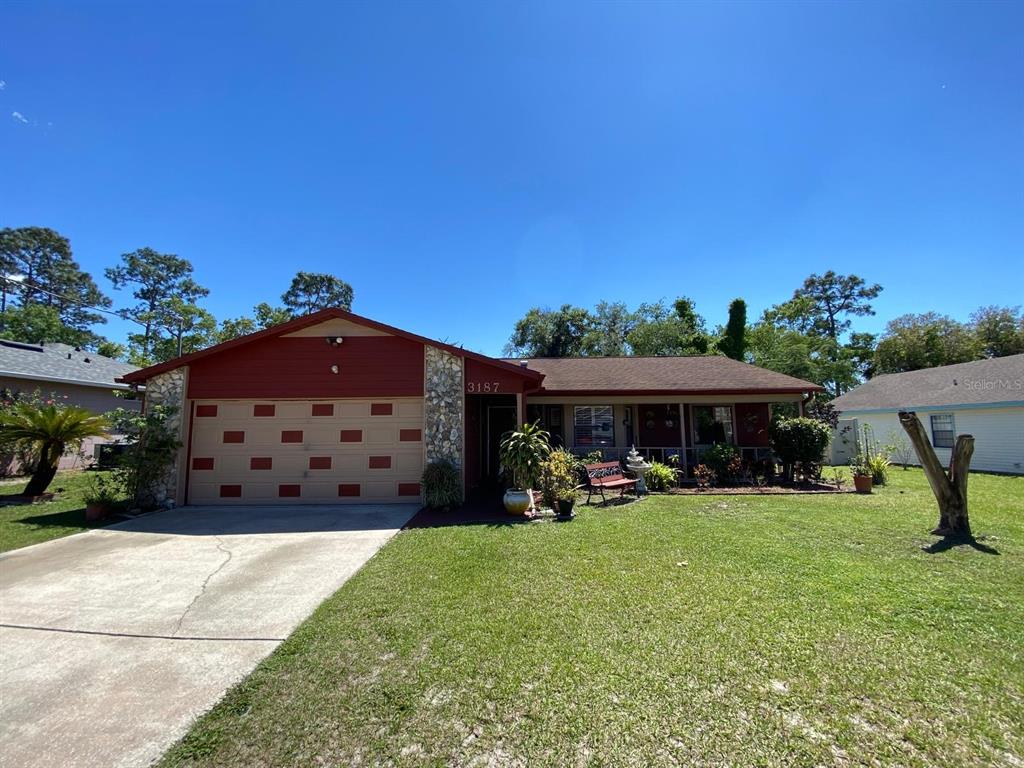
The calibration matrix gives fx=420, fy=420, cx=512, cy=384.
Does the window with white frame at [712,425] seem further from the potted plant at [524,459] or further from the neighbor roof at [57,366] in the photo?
the neighbor roof at [57,366]

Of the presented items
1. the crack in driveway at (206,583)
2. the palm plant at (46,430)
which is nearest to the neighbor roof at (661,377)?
the crack in driveway at (206,583)

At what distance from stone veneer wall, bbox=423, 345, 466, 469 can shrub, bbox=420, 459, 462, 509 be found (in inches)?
13.5

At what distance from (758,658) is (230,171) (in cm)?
1705

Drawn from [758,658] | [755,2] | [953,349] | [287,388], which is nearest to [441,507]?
[287,388]

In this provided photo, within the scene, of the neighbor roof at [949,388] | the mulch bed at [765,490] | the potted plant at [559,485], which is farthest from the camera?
the neighbor roof at [949,388]

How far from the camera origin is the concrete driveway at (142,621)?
8.94 ft

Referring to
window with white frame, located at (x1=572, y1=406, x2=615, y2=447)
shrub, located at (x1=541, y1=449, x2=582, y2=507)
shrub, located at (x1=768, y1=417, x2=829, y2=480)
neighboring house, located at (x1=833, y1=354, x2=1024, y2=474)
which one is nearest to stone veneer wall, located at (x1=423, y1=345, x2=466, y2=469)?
shrub, located at (x1=541, y1=449, x2=582, y2=507)

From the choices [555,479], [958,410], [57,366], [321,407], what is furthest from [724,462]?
[57,366]

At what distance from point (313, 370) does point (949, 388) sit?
24707 millimetres

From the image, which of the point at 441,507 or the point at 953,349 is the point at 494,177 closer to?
the point at 441,507

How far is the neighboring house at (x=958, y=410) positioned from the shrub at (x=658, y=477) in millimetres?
10913

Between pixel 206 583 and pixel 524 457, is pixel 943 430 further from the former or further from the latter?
pixel 206 583

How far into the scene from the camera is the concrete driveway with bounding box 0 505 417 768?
272cm

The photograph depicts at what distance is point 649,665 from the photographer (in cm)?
324
